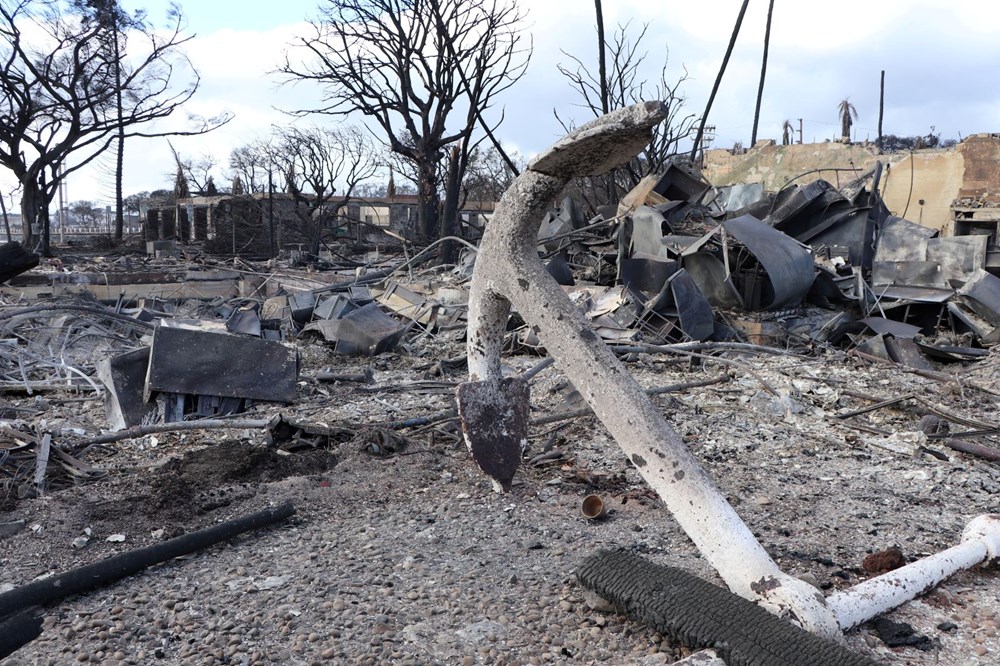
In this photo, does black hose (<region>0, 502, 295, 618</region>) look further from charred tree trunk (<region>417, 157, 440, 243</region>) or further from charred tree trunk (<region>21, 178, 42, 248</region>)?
charred tree trunk (<region>21, 178, 42, 248</region>)

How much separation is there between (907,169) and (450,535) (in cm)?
2111

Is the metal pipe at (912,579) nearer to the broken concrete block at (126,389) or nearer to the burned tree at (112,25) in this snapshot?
the broken concrete block at (126,389)

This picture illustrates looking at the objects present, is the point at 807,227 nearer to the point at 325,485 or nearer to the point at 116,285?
the point at 325,485

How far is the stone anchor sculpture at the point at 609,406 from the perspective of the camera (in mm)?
2318

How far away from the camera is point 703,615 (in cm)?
219

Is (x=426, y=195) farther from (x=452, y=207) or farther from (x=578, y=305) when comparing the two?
(x=578, y=305)

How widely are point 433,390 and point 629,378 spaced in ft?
11.2

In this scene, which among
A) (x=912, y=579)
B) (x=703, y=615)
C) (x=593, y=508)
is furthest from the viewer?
(x=593, y=508)

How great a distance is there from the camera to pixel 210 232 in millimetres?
23969

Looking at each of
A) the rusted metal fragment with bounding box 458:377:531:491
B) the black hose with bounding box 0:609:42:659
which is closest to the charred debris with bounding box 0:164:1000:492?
the rusted metal fragment with bounding box 458:377:531:491

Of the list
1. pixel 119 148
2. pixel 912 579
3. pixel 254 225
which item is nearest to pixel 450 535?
pixel 912 579

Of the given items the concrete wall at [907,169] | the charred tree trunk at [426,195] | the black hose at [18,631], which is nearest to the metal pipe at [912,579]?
the black hose at [18,631]

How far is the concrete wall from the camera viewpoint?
61.5 ft

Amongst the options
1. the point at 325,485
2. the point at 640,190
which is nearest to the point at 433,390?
the point at 325,485
